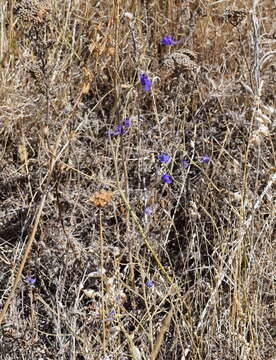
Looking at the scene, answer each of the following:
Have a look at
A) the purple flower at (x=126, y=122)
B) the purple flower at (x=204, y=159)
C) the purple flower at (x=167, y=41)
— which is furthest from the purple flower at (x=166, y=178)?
the purple flower at (x=167, y=41)

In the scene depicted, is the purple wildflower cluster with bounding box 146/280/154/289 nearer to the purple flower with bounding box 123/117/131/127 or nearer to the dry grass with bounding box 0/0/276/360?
the dry grass with bounding box 0/0/276/360

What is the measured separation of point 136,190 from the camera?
2080 millimetres

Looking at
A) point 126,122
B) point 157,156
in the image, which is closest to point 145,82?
point 126,122

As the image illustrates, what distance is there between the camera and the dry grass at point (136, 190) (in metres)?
1.62

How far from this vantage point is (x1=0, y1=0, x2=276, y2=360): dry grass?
5.31 feet

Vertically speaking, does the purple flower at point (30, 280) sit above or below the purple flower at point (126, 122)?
below

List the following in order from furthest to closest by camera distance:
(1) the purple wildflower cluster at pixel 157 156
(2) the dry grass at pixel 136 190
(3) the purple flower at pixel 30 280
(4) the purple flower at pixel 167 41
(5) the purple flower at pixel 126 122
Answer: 1. (4) the purple flower at pixel 167 41
2. (5) the purple flower at pixel 126 122
3. (1) the purple wildflower cluster at pixel 157 156
4. (3) the purple flower at pixel 30 280
5. (2) the dry grass at pixel 136 190

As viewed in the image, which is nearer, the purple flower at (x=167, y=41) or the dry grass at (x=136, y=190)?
the dry grass at (x=136, y=190)

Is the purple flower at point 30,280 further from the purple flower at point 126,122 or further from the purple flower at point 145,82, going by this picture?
A: the purple flower at point 145,82

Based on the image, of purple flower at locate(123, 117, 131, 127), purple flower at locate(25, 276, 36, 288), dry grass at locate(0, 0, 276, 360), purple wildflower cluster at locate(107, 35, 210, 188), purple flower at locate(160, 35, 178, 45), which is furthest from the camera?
purple flower at locate(160, 35, 178, 45)

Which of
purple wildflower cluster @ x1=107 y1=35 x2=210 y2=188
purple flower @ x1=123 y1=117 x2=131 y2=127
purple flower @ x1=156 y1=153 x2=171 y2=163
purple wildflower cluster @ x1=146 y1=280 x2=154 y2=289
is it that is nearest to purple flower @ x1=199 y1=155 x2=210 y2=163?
purple wildflower cluster @ x1=107 y1=35 x2=210 y2=188

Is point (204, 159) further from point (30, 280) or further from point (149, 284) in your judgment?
point (30, 280)

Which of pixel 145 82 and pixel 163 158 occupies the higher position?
pixel 145 82

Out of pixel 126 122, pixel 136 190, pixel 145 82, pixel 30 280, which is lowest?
pixel 30 280
